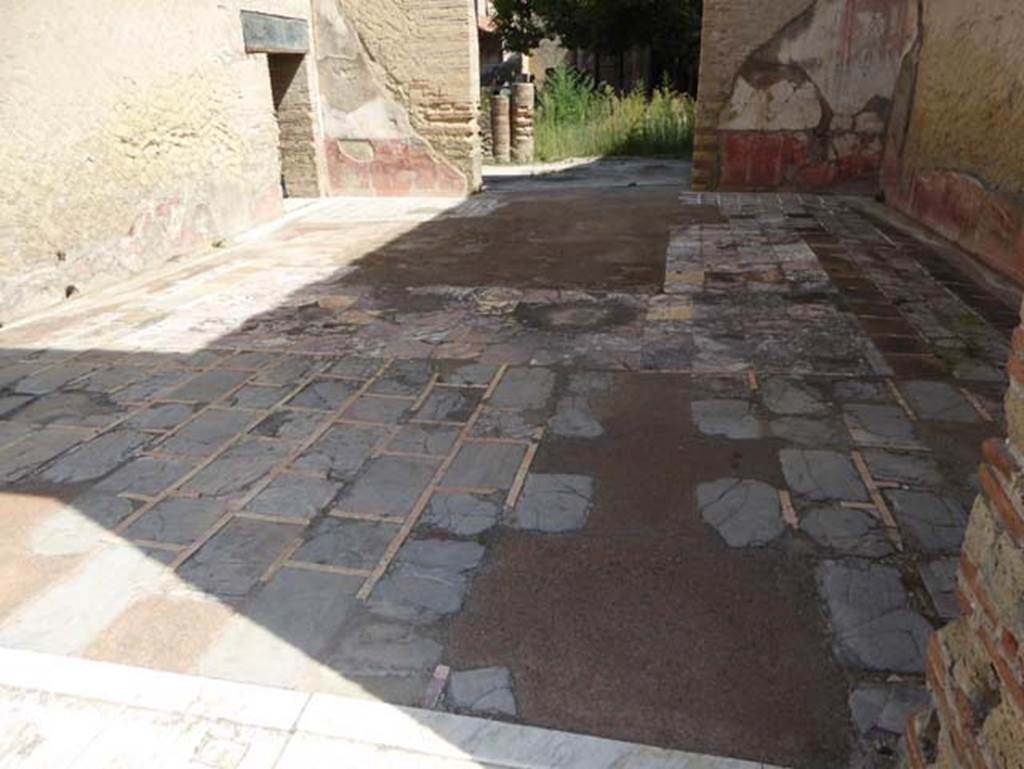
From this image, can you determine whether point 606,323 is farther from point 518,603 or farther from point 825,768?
point 825,768

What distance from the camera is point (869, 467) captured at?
280 cm

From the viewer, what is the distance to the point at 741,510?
258 cm

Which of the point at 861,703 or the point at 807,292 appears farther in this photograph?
the point at 807,292

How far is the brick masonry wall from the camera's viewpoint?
25.2 ft

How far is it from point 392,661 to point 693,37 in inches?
704

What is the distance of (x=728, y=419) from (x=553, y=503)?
99cm

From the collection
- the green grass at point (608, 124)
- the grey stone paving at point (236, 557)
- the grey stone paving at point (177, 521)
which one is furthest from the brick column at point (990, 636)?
the green grass at point (608, 124)

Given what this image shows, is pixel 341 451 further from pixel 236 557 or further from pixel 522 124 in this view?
pixel 522 124

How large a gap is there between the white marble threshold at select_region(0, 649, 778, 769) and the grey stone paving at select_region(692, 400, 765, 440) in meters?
1.62

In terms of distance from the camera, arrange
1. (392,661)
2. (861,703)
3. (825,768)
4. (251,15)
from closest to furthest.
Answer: (825,768)
(861,703)
(392,661)
(251,15)

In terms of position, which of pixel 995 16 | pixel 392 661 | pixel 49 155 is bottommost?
pixel 392 661

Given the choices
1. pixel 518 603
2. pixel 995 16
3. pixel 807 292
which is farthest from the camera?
pixel 995 16

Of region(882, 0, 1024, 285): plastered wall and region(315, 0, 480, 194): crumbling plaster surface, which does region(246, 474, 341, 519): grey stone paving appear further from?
region(315, 0, 480, 194): crumbling plaster surface


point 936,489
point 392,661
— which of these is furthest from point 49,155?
point 936,489
